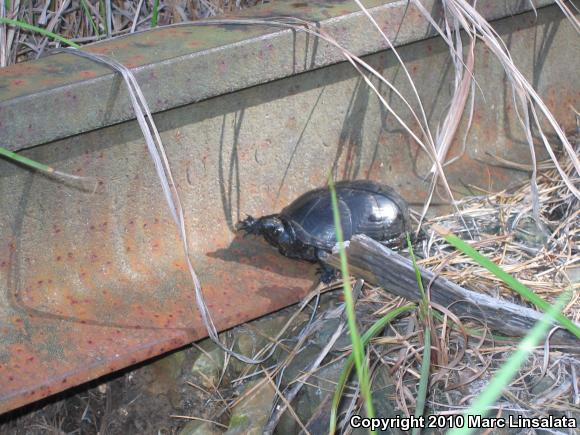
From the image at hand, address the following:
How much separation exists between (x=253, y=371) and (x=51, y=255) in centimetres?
80

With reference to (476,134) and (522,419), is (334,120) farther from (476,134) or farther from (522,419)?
(522,419)

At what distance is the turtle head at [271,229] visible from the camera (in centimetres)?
298

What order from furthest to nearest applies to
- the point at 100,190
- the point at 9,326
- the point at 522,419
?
the point at 100,190, the point at 9,326, the point at 522,419

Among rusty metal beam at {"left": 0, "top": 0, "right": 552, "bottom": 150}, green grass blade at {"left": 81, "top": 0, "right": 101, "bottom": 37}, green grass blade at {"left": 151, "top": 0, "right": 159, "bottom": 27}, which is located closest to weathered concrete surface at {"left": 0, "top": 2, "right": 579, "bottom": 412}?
rusty metal beam at {"left": 0, "top": 0, "right": 552, "bottom": 150}

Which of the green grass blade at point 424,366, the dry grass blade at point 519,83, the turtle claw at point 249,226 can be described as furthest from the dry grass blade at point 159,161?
the dry grass blade at point 519,83

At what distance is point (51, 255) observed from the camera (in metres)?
2.68

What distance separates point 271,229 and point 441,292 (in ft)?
2.63

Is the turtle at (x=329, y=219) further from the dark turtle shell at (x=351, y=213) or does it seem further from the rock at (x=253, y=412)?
the rock at (x=253, y=412)

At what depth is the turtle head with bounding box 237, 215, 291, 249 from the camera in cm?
298

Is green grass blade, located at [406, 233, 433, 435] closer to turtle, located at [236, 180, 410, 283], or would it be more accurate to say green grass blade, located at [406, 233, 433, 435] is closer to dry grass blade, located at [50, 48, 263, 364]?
dry grass blade, located at [50, 48, 263, 364]

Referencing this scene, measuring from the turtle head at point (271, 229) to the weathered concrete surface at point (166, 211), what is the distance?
7cm

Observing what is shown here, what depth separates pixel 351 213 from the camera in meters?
3.10

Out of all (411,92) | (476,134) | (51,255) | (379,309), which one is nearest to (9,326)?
(51,255)

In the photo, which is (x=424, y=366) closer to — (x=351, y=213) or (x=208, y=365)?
(x=208, y=365)
